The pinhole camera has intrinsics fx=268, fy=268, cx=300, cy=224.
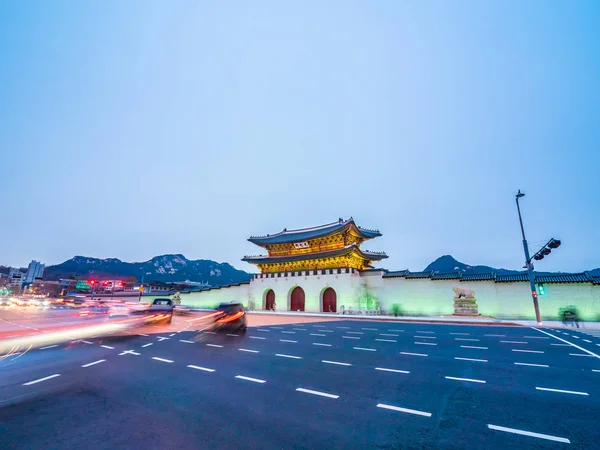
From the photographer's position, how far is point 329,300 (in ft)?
103

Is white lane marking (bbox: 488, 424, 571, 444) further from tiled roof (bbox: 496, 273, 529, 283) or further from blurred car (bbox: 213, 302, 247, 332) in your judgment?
tiled roof (bbox: 496, 273, 529, 283)

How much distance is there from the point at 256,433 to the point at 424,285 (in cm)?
2605

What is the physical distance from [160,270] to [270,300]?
438 ft

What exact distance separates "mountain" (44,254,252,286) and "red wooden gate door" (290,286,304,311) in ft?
333

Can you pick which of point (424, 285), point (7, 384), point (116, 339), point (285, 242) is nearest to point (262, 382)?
point (7, 384)

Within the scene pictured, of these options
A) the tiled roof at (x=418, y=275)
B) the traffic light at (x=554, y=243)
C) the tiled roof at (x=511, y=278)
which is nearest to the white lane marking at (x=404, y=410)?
the traffic light at (x=554, y=243)

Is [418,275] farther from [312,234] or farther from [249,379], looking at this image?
[249,379]

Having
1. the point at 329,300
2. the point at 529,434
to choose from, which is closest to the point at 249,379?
the point at 529,434

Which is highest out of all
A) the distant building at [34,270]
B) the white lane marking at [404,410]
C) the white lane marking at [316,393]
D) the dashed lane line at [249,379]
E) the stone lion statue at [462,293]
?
the distant building at [34,270]

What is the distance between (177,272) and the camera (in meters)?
147

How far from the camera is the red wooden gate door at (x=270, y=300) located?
35.1m

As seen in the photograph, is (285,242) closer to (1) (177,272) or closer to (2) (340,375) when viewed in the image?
(2) (340,375)

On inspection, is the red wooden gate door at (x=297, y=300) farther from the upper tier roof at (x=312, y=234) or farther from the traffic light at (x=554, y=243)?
the traffic light at (x=554, y=243)

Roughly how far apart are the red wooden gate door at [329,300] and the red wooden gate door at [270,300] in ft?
24.3
